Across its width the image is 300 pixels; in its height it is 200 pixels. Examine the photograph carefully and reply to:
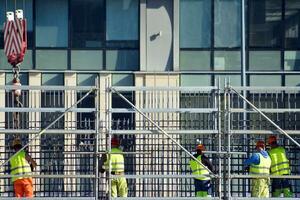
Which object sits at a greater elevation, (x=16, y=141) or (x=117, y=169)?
(x=16, y=141)

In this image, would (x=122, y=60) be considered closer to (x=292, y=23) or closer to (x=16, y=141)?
(x=292, y=23)

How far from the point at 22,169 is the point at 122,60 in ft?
48.2

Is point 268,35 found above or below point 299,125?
above

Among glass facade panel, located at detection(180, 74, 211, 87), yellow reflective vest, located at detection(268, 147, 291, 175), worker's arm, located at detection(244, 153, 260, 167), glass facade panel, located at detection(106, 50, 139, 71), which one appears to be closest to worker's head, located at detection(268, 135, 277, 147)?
yellow reflective vest, located at detection(268, 147, 291, 175)

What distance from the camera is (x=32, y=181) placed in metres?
17.9

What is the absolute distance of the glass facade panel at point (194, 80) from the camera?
3169 centimetres

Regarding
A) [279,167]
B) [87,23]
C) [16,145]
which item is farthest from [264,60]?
[16,145]

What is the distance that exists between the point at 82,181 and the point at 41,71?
13.2 m

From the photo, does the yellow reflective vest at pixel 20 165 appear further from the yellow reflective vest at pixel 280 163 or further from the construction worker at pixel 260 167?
the yellow reflective vest at pixel 280 163

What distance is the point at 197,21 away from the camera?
104ft

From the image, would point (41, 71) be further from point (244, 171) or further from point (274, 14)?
point (244, 171)

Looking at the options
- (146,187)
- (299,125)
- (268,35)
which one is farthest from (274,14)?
(146,187)

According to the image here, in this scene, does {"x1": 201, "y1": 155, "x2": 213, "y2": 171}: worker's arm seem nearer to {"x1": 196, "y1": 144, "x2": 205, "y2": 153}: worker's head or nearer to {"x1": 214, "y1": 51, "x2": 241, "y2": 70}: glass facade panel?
{"x1": 196, "y1": 144, "x2": 205, "y2": 153}: worker's head

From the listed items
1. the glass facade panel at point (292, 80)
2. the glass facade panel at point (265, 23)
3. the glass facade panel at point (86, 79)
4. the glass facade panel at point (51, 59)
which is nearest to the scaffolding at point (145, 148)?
the glass facade panel at point (86, 79)
